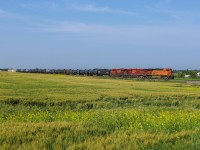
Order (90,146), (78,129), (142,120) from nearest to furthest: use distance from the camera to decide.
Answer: (90,146), (78,129), (142,120)

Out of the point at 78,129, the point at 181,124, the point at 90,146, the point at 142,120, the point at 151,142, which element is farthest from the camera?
the point at 142,120

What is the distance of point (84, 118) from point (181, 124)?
3.72 meters

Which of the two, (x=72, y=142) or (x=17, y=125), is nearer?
(x=72, y=142)

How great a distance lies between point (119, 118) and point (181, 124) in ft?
8.12

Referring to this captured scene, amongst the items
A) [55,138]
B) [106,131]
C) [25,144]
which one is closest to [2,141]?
[25,144]

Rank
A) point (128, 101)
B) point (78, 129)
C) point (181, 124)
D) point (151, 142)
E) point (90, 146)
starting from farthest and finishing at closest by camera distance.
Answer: point (128, 101)
point (181, 124)
point (78, 129)
point (151, 142)
point (90, 146)

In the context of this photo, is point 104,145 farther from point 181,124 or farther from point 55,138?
point 181,124

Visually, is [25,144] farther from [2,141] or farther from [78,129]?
[78,129]

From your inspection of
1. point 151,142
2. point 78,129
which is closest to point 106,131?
point 78,129

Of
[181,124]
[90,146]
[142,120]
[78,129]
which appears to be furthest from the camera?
[142,120]

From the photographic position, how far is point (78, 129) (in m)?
11.9

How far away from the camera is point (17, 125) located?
40.7 feet

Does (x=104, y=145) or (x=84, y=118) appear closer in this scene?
(x=104, y=145)

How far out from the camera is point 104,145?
994 centimetres
